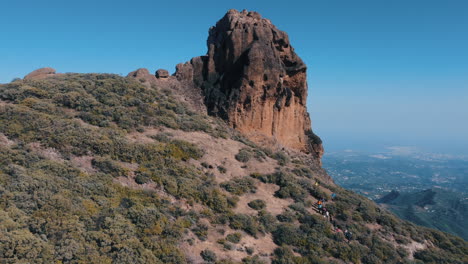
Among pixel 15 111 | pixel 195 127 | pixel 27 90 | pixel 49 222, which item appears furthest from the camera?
pixel 195 127

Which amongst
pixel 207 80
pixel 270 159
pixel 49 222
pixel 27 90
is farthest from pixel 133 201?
pixel 207 80

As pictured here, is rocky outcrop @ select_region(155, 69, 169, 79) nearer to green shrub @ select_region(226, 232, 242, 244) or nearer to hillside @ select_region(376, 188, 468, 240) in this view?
green shrub @ select_region(226, 232, 242, 244)

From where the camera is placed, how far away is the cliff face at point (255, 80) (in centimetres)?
2914

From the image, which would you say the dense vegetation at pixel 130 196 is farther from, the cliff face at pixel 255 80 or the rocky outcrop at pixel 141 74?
the rocky outcrop at pixel 141 74

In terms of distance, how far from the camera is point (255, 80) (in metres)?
28.8

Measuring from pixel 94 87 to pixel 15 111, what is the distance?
28.7 feet

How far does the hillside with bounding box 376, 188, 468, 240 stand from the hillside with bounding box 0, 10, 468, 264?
74.6 metres

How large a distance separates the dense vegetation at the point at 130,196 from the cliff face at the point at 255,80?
4.17 meters

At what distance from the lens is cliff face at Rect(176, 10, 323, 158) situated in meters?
29.1

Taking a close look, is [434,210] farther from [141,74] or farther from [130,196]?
[130,196]

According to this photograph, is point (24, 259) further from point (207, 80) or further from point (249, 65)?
point (207, 80)

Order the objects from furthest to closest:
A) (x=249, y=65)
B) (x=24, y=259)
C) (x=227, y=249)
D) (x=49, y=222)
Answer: (x=249, y=65) < (x=227, y=249) < (x=49, y=222) < (x=24, y=259)

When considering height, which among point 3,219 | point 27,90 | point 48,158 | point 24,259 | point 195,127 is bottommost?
point 24,259

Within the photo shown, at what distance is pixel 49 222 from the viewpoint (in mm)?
10477
